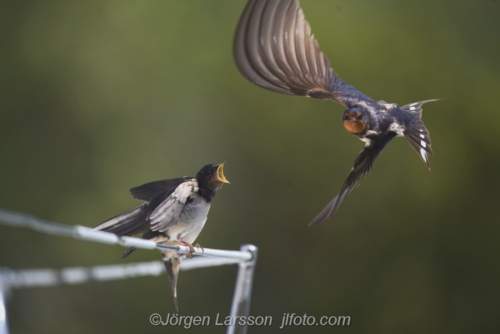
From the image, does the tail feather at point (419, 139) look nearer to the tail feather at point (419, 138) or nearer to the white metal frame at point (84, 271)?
the tail feather at point (419, 138)

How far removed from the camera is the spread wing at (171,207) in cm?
84

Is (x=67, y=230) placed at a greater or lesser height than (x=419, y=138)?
lesser

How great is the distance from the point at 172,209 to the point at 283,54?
0.28 m

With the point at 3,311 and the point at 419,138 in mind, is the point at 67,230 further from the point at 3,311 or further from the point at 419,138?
the point at 419,138

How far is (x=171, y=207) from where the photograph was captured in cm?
89

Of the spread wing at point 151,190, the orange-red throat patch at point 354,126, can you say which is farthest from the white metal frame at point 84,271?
the orange-red throat patch at point 354,126

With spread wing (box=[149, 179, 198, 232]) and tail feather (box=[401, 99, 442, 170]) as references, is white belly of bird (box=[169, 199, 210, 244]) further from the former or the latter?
tail feather (box=[401, 99, 442, 170])

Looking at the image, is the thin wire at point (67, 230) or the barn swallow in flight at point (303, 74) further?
the barn swallow in flight at point (303, 74)

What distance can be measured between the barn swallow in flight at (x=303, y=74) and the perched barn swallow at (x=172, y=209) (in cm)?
17

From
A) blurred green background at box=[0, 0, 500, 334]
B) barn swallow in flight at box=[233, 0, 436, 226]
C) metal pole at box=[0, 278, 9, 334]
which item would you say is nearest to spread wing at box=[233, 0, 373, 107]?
barn swallow in flight at box=[233, 0, 436, 226]

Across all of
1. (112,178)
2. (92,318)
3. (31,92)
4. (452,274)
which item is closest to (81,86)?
(31,92)

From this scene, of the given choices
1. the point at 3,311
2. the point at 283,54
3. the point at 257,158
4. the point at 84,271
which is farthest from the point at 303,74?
the point at 257,158

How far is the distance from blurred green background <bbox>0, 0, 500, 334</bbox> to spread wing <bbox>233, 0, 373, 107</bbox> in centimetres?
140

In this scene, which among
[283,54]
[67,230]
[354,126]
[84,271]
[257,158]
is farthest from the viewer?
[257,158]
